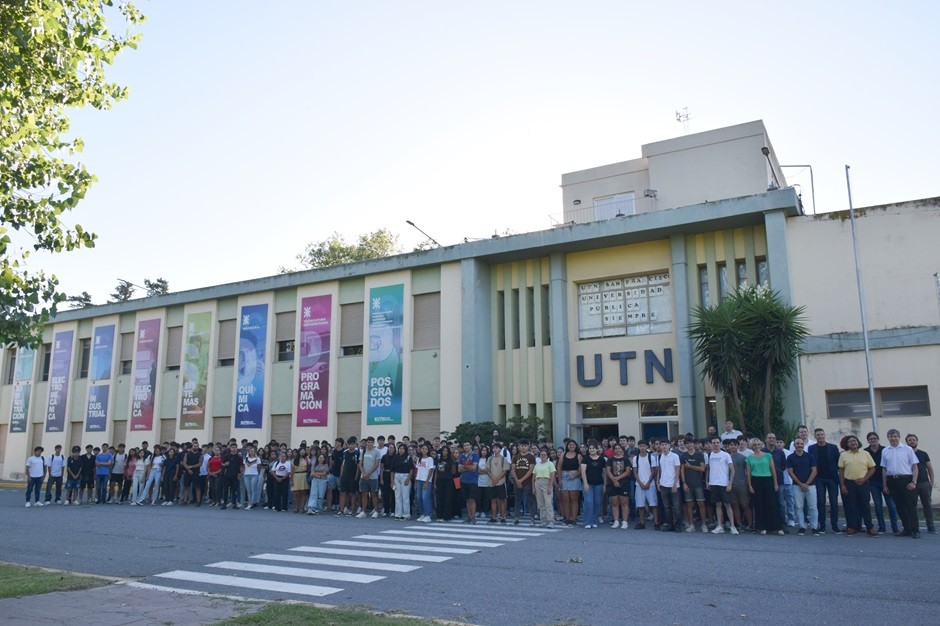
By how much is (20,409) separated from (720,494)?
36.0 meters

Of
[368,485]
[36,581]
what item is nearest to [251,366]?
[368,485]

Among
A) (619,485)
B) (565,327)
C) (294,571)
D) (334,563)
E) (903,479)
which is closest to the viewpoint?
(294,571)

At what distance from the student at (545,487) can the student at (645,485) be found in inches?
68.7

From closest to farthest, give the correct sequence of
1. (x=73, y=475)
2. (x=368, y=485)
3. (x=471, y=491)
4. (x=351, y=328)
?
(x=471, y=491) → (x=368, y=485) → (x=73, y=475) → (x=351, y=328)

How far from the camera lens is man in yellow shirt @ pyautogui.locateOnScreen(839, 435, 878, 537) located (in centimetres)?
1324

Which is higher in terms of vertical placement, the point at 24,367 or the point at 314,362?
the point at 24,367

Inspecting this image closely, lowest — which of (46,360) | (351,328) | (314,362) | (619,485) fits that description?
(619,485)

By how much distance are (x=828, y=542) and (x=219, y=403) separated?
A: 957 inches

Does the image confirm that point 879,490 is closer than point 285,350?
Yes

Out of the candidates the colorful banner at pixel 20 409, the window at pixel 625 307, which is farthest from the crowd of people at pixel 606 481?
the colorful banner at pixel 20 409

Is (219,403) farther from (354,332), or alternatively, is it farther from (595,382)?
(595,382)

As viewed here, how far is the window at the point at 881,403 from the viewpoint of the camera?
18047 millimetres

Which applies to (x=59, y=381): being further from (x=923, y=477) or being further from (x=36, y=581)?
(x=923, y=477)

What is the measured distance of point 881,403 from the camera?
18.5 metres
